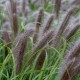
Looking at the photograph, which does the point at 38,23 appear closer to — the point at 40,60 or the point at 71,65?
the point at 40,60

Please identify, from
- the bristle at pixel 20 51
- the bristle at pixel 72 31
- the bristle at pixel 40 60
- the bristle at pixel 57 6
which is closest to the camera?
the bristle at pixel 20 51

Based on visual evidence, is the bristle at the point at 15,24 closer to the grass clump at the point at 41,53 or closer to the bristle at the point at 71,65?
the grass clump at the point at 41,53

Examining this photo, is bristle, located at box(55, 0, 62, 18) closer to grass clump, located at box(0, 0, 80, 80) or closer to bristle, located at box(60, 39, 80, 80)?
grass clump, located at box(0, 0, 80, 80)

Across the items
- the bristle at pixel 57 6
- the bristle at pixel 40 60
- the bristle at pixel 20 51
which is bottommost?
the bristle at pixel 40 60

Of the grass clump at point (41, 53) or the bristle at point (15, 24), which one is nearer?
the grass clump at point (41, 53)

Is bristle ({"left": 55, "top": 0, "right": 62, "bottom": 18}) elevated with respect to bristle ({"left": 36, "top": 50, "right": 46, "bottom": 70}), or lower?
elevated

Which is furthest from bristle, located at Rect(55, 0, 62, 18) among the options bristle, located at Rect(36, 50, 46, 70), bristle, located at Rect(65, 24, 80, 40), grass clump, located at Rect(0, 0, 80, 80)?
bristle, located at Rect(36, 50, 46, 70)

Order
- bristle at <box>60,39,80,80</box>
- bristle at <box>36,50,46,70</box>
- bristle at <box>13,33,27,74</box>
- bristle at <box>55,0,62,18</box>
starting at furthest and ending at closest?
bristle at <box>55,0,62,18</box> < bristle at <box>36,50,46,70</box> < bristle at <box>13,33,27,74</box> < bristle at <box>60,39,80,80</box>

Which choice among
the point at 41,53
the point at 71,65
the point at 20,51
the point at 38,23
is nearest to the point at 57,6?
the point at 38,23

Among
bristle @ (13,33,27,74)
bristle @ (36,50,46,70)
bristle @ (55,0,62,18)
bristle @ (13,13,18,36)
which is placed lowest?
bristle @ (36,50,46,70)

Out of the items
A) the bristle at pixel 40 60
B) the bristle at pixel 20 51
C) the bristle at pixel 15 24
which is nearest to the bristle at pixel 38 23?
the bristle at pixel 15 24

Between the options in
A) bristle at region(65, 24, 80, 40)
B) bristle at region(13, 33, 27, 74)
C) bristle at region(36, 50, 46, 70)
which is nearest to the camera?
A: bristle at region(13, 33, 27, 74)
